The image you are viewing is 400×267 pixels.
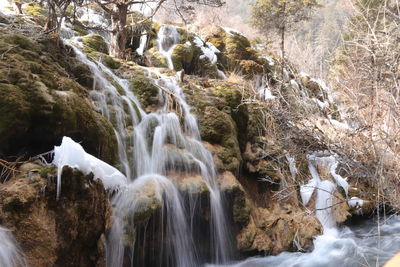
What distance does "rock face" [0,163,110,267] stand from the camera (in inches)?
96.9

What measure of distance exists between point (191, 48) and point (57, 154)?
31.5ft

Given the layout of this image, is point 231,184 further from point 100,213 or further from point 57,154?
point 57,154

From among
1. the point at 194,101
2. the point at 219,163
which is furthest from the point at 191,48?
the point at 219,163

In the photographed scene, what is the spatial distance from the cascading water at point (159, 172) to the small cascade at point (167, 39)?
5.98 meters

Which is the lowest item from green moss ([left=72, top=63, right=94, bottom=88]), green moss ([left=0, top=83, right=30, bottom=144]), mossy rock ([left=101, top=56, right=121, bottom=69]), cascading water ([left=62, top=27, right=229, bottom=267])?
cascading water ([left=62, top=27, right=229, bottom=267])

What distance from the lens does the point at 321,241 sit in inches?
226

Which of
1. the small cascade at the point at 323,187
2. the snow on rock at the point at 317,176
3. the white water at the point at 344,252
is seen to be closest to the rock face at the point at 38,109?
the white water at the point at 344,252

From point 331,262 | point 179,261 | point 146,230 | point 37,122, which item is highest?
point 37,122

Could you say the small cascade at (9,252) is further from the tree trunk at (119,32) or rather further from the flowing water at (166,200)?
the tree trunk at (119,32)

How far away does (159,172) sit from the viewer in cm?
468

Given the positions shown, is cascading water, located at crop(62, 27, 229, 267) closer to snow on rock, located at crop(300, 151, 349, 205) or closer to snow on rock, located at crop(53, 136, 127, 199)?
snow on rock, located at crop(53, 136, 127, 199)

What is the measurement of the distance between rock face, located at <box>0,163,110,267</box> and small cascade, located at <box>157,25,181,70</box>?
29.7 feet

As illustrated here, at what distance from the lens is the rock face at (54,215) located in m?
2.46

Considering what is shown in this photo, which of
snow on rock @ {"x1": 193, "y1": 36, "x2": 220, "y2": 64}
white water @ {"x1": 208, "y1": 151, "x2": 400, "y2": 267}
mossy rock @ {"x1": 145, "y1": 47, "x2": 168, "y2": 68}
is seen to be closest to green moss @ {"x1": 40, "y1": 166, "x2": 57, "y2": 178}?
white water @ {"x1": 208, "y1": 151, "x2": 400, "y2": 267}
